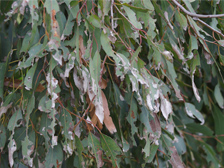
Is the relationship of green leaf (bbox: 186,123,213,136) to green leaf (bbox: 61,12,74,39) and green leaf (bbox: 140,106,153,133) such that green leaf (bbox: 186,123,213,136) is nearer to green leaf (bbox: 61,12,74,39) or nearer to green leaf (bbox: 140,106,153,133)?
green leaf (bbox: 140,106,153,133)

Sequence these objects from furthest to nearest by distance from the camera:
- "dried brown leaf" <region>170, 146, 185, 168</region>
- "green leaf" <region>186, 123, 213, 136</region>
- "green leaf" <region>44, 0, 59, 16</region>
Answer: "green leaf" <region>186, 123, 213, 136</region> < "dried brown leaf" <region>170, 146, 185, 168</region> < "green leaf" <region>44, 0, 59, 16</region>

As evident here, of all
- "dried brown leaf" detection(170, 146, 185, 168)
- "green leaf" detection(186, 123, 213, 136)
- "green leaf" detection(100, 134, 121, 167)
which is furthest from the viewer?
"green leaf" detection(186, 123, 213, 136)

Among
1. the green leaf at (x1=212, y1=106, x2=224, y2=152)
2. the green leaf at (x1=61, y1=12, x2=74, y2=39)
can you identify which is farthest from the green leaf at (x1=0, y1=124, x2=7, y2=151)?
the green leaf at (x1=212, y1=106, x2=224, y2=152)

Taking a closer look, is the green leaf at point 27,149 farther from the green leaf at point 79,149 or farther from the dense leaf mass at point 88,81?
the green leaf at point 79,149

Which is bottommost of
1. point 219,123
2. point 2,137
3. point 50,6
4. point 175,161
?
point 219,123

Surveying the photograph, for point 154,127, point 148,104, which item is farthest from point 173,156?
point 148,104

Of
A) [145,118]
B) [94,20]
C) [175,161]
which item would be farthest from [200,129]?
[94,20]

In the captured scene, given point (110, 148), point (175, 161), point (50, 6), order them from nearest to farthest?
point (50, 6) < point (110, 148) < point (175, 161)

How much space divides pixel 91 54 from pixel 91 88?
0.10 m

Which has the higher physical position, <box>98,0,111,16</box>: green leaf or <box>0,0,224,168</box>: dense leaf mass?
<box>98,0,111,16</box>: green leaf

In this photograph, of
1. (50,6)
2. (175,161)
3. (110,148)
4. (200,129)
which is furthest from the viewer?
(200,129)

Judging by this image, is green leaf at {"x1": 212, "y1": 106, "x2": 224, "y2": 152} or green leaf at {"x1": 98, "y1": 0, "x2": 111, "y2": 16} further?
green leaf at {"x1": 212, "y1": 106, "x2": 224, "y2": 152}

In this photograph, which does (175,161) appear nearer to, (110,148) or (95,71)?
(110,148)

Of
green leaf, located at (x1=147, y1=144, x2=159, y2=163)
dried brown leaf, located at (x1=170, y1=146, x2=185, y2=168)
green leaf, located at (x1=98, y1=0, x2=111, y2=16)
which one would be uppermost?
green leaf, located at (x1=98, y1=0, x2=111, y2=16)
